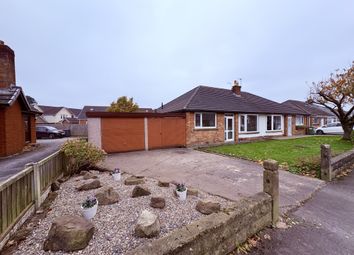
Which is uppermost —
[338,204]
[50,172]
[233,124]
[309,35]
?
[309,35]

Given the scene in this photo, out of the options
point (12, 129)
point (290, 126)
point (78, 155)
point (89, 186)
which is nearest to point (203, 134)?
point (78, 155)

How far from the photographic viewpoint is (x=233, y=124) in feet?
57.8

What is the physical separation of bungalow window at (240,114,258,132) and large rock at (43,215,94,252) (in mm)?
17393

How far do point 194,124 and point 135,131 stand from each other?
15.0 ft

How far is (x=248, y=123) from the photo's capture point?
1906 centimetres

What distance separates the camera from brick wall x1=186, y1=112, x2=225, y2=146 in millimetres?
14602

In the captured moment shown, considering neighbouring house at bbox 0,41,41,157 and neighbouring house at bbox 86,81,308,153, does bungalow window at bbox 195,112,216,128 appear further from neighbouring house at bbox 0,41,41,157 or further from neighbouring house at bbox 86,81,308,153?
neighbouring house at bbox 0,41,41,157

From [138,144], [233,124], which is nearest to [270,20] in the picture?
[233,124]

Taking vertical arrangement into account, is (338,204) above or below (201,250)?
below

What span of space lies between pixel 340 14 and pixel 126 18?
14248mm

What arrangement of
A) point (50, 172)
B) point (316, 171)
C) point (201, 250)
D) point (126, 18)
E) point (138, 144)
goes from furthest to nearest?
point (126, 18) → point (138, 144) → point (316, 171) → point (50, 172) → point (201, 250)

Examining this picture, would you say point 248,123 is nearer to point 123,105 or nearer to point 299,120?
point 299,120

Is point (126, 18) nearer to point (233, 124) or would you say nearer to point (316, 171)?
point (233, 124)

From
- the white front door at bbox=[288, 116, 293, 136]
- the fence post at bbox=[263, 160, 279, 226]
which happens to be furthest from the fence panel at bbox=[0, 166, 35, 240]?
the white front door at bbox=[288, 116, 293, 136]
